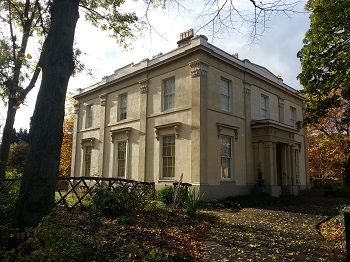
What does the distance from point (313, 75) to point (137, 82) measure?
11216mm

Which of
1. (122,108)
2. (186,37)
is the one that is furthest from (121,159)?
(186,37)

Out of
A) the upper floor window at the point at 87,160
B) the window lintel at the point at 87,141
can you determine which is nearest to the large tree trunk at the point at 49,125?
the window lintel at the point at 87,141

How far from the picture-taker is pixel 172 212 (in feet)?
33.8

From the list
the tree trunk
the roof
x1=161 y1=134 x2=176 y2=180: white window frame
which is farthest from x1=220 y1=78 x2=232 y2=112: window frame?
the tree trunk

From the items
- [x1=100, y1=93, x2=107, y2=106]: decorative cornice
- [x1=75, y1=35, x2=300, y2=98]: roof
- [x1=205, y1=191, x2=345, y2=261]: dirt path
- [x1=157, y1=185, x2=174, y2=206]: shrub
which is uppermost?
[x1=75, y1=35, x2=300, y2=98]: roof

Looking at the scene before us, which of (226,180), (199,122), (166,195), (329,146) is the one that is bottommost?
(166,195)

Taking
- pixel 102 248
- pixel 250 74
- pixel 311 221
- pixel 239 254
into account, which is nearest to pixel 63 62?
pixel 102 248

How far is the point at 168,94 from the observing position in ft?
59.3

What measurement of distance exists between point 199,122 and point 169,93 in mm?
3424

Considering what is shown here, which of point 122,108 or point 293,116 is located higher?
point 293,116

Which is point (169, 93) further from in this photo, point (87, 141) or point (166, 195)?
point (87, 141)

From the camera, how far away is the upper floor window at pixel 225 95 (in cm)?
1777

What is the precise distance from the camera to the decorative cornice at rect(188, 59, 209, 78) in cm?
1619

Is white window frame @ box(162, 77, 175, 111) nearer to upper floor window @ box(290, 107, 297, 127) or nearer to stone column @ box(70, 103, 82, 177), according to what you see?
stone column @ box(70, 103, 82, 177)
